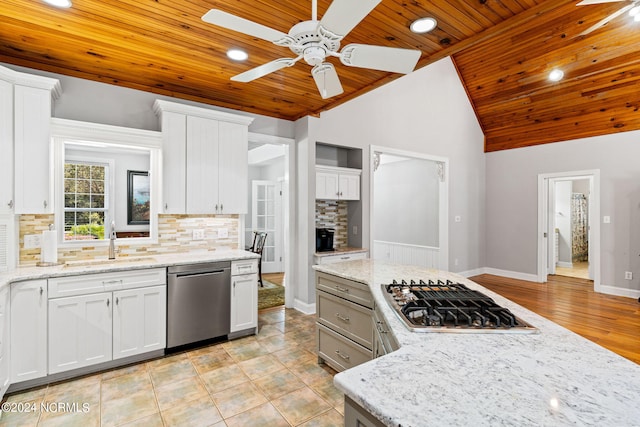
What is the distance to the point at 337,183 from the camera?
4.50m

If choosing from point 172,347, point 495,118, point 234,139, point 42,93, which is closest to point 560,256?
point 495,118

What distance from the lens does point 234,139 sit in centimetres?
367

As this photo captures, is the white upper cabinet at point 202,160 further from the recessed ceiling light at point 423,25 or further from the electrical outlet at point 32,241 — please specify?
the recessed ceiling light at point 423,25

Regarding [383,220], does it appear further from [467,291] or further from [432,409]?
[432,409]

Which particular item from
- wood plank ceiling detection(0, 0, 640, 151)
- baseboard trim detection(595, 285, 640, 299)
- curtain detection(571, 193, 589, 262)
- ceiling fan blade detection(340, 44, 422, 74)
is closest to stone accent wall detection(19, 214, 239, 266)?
wood plank ceiling detection(0, 0, 640, 151)

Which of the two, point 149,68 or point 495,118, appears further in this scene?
point 495,118

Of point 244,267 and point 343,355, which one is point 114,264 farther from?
point 343,355

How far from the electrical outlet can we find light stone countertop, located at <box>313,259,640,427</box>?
3.21 m

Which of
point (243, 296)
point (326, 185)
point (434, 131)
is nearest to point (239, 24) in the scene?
point (243, 296)

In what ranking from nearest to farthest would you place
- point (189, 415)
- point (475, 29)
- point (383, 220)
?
point (189, 415) → point (475, 29) → point (383, 220)

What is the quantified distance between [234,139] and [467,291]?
9.70 ft

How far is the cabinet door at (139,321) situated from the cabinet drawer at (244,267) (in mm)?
688

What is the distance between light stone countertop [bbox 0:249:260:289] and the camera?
2.42m

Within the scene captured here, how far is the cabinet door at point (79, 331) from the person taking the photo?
248 centimetres
